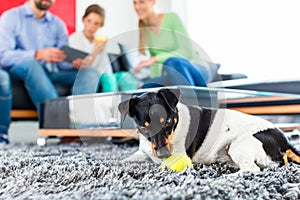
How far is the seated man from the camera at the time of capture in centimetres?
252

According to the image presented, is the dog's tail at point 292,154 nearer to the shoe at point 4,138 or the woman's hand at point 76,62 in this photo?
the shoe at point 4,138

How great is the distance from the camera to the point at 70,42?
9.09 ft

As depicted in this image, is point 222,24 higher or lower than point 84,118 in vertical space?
higher

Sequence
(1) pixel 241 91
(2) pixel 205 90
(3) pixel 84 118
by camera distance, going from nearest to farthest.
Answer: (2) pixel 205 90, (3) pixel 84 118, (1) pixel 241 91

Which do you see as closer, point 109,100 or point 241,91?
point 109,100

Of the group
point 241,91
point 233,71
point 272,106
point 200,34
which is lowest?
point 272,106

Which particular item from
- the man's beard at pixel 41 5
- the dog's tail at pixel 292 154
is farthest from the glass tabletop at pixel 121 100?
the man's beard at pixel 41 5

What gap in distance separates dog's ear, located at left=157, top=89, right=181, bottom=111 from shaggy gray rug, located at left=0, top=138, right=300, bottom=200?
0.51ft

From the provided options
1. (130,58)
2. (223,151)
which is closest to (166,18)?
(130,58)

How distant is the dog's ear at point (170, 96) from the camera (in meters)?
0.87

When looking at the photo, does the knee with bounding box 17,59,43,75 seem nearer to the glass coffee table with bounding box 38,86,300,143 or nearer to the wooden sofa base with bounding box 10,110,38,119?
the wooden sofa base with bounding box 10,110,38,119

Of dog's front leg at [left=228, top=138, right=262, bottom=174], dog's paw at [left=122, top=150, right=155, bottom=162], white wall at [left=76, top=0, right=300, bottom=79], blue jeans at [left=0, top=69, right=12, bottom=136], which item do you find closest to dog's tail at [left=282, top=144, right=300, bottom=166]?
dog's front leg at [left=228, top=138, right=262, bottom=174]

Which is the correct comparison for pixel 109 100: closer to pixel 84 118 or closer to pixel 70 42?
pixel 84 118

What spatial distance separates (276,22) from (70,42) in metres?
1.46
